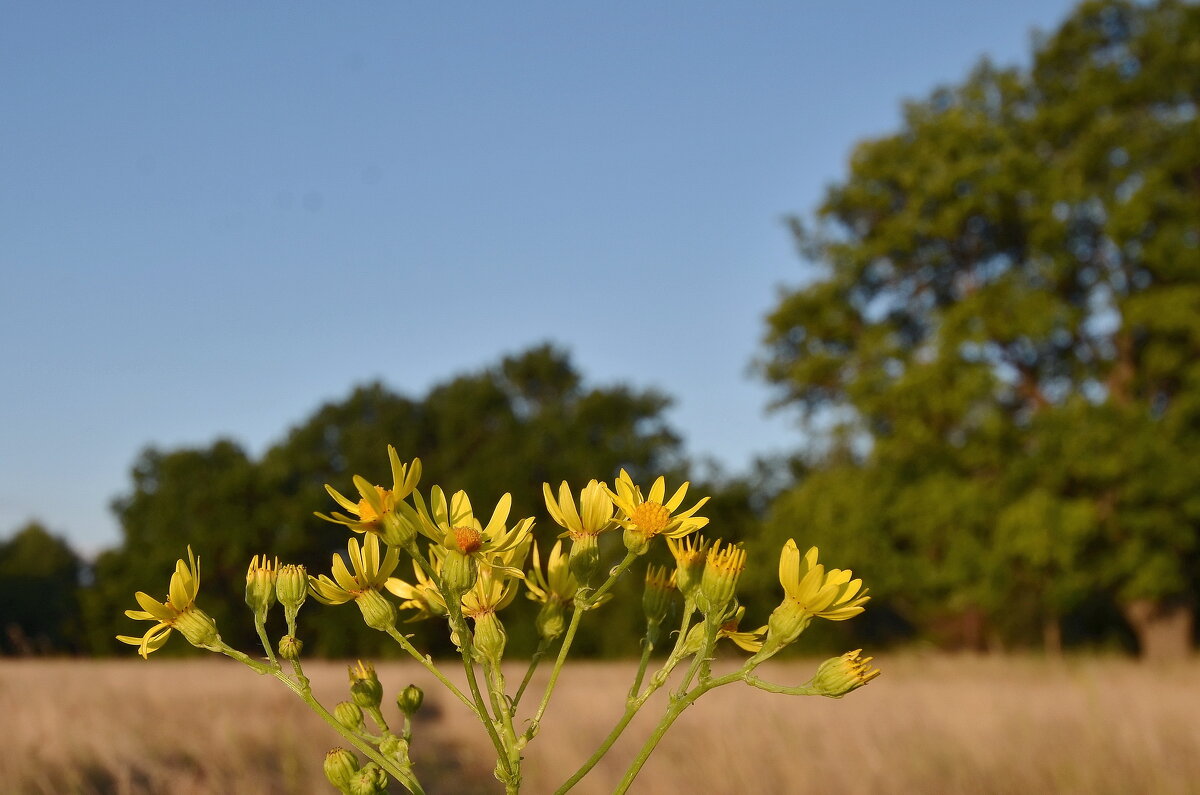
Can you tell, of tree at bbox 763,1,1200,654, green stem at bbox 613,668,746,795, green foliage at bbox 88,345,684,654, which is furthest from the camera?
green foliage at bbox 88,345,684,654

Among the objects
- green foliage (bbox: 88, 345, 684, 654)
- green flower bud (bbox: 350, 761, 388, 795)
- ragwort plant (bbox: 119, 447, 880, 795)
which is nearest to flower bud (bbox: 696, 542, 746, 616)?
ragwort plant (bbox: 119, 447, 880, 795)

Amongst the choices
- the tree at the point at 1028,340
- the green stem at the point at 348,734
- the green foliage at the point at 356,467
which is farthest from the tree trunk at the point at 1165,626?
the green stem at the point at 348,734

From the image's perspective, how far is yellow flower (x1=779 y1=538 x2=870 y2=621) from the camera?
0.89 meters

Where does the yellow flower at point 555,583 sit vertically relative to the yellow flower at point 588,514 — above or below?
below

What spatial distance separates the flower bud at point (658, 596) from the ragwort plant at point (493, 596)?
0.08ft

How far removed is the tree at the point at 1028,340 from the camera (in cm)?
1370

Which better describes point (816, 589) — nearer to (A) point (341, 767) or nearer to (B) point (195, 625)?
(A) point (341, 767)

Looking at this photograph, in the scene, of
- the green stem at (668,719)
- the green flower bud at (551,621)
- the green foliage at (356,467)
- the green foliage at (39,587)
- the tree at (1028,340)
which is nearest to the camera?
the green stem at (668,719)

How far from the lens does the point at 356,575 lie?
926mm

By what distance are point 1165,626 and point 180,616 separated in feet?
55.3

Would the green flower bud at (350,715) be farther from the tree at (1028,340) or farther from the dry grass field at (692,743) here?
the tree at (1028,340)

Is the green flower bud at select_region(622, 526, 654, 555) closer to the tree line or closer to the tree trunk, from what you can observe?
the tree line

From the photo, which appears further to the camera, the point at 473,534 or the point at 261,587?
the point at 261,587

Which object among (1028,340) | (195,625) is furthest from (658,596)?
(1028,340)
